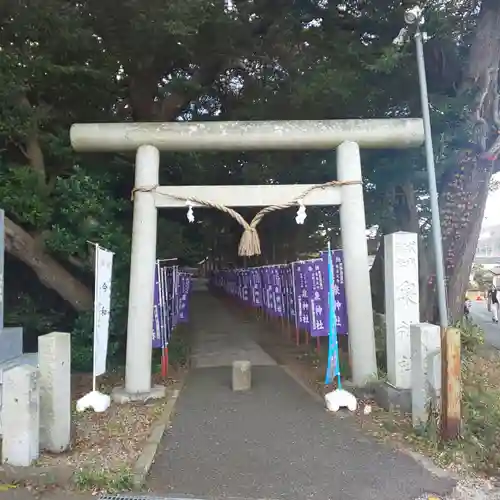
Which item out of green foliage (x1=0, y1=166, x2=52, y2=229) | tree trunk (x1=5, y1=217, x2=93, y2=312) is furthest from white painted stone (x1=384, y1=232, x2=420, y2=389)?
green foliage (x1=0, y1=166, x2=52, y2=229)

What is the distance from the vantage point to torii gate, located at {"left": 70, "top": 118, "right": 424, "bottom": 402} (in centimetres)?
789

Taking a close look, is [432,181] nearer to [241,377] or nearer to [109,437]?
[241,377]

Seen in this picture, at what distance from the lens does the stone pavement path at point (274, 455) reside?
481 cm

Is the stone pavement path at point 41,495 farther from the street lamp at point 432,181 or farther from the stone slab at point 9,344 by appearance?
the street lamp at point 432,181

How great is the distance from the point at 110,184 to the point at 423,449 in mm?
7310

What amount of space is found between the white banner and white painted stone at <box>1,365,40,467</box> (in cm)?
204

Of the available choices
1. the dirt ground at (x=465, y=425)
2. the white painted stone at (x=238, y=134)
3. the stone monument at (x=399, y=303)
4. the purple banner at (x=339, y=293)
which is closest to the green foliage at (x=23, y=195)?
the white painted stone at (x=238, y=134)

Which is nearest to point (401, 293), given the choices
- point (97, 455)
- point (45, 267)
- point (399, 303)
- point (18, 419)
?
point (399, 303)

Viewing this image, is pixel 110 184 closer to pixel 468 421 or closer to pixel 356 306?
pixel 356 306

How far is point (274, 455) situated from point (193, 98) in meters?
9.10

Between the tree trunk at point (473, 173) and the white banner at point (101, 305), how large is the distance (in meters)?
6.99

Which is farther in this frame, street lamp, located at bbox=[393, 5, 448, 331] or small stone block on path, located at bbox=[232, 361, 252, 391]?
small stone block on path, located at bbox=[232, 361, 252, 391]

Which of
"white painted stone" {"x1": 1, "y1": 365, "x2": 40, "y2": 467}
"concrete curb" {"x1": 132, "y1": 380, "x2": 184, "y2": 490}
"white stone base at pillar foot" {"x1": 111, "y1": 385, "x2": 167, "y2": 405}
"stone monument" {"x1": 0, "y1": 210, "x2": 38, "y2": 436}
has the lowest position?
"concrete curb" {"x1": 132, "y1": 380, "x2": 184, "y2": 490}

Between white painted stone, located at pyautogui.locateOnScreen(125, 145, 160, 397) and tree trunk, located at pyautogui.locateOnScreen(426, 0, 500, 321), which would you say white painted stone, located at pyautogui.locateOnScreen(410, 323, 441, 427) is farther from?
tree trunk, located at pyautogui.locateOnScreen(426, 0, 500, 321)
